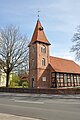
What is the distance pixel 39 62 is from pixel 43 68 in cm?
179

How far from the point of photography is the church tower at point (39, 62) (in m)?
44.3

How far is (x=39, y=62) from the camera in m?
44.8

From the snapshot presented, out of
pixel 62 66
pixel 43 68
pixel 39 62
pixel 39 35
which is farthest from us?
pixel 62 66

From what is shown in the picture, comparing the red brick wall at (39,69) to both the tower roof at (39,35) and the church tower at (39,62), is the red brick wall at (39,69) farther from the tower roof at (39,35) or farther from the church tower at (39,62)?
the tower roof at (39,35)

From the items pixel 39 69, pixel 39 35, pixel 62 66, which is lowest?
pixel 39 69

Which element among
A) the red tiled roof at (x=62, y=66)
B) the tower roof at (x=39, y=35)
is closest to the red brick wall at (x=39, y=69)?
A: the tower roof at (x=39, y=35)

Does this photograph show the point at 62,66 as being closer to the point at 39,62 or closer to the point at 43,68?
the point at 43,68

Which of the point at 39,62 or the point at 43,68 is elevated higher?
the point at 39,62

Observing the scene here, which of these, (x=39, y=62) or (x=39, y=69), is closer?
(x=39, y=69)

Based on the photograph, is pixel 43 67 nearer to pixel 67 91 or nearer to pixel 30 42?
pixel 30 42

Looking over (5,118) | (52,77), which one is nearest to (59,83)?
(52,77)

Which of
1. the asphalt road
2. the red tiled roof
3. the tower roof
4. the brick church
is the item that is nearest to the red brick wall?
the brick church

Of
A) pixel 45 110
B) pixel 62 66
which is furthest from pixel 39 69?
pixel 45 110

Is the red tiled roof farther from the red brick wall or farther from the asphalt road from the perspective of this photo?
the asphalt road
